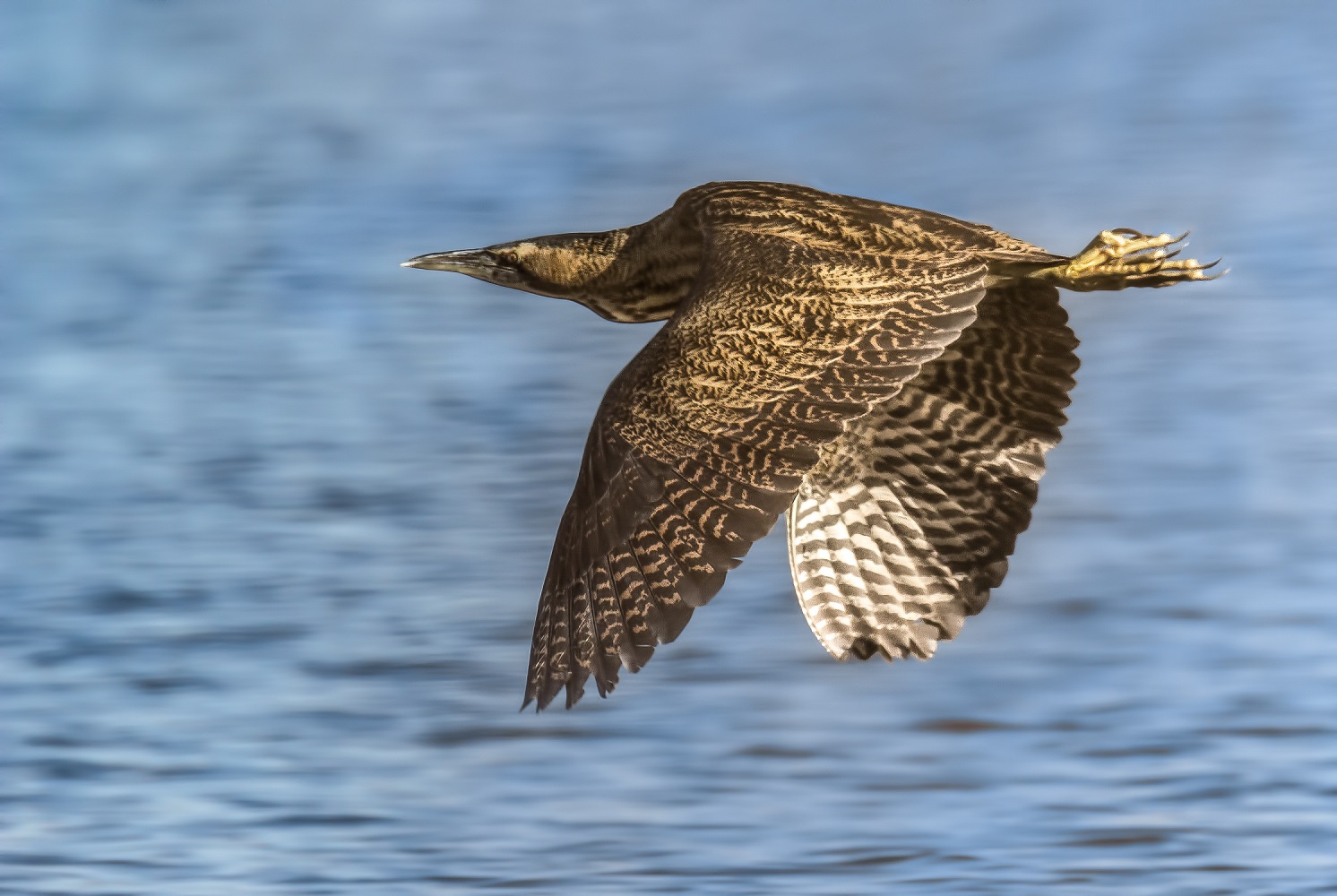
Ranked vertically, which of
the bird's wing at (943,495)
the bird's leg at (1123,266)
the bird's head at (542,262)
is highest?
the bird's head at (542,262)

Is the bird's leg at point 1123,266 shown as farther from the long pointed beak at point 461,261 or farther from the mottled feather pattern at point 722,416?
the long pointed beak at point 461,261

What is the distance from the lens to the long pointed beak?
5.23 meters

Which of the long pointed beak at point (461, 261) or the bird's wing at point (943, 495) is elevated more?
the long pointed beak at point (461, 261)

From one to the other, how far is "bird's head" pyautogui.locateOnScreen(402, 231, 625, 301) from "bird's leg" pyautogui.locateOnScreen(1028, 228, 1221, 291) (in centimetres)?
115

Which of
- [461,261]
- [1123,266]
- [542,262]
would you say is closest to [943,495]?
[1123,266]

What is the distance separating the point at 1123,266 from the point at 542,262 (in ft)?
4.81

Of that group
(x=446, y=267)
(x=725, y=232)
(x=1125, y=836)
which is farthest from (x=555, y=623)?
(x=446, y=267)

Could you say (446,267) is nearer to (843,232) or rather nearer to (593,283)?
(593,283)

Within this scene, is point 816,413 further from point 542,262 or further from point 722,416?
point 542,262

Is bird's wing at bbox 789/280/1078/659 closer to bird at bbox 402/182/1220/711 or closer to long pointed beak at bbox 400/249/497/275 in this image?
bird at bbox 402/182/1220/711

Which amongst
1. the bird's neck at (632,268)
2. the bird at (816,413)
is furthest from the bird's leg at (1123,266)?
the bird's neck at (632,268)

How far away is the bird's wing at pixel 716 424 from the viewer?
3.51 metres

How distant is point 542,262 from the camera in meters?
5.17

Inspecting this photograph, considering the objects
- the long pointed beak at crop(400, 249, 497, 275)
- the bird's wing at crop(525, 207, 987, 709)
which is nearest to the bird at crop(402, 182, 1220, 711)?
the bird's wing at crop(525, 207, 987, 709)
